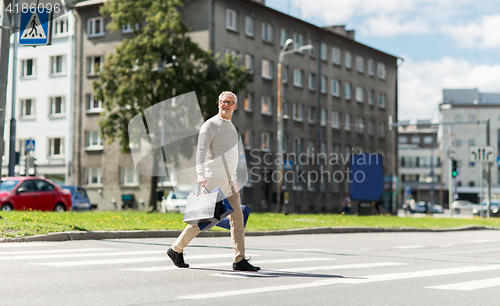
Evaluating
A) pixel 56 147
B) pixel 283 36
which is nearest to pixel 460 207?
pixel 283 36

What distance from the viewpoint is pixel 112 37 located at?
49188 mm

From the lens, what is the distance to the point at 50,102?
52688 millimetres

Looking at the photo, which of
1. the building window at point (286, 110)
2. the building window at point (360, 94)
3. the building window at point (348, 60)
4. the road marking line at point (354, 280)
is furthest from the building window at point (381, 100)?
the road marking line at point (354, 280)

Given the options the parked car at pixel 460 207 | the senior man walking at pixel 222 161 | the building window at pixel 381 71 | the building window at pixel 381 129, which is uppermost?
the building window at pixel 381 71

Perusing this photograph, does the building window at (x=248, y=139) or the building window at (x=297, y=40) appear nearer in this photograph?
the building window at (x=248, y=139)

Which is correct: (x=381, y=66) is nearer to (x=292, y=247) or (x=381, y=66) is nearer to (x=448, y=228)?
(x=448, y=228)

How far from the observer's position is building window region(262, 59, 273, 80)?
50844 mm

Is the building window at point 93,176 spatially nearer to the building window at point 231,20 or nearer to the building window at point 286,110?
the building window at point 231,20

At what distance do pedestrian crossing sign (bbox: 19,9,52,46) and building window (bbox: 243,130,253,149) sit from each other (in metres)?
33.8

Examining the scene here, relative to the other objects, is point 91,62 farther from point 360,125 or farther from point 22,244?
point 22,244

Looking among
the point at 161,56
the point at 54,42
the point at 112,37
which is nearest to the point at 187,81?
the point at 161,56

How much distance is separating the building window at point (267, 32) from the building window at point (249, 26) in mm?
1509

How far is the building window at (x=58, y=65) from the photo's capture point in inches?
2060

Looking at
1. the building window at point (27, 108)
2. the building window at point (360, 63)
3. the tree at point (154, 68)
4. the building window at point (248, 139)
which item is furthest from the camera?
the building window at point (360, 63)
